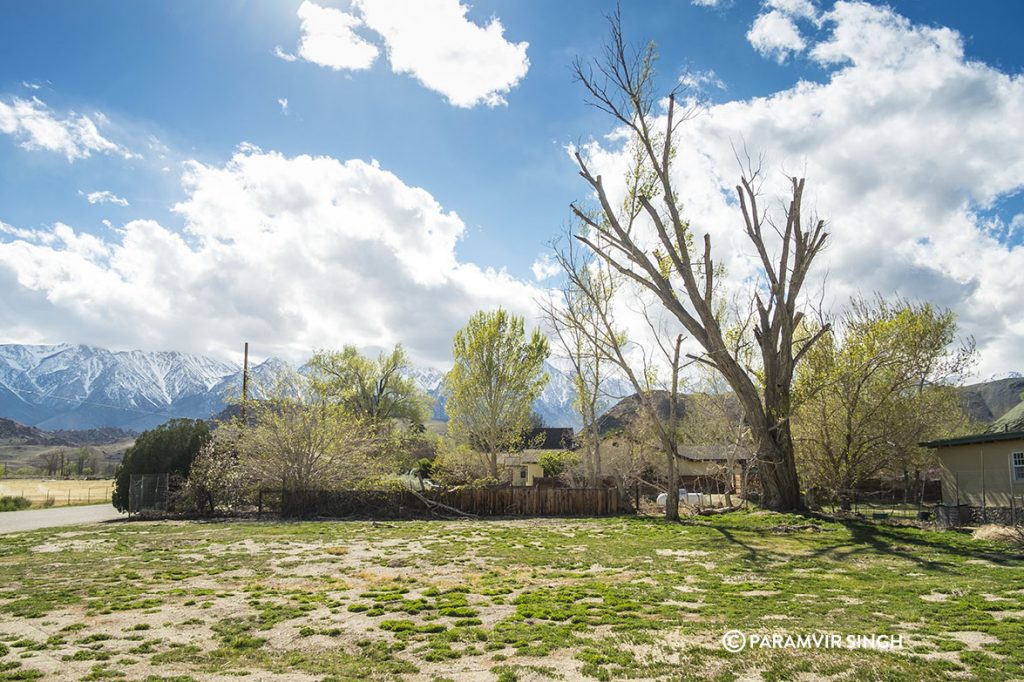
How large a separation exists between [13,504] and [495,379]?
79.3 feet

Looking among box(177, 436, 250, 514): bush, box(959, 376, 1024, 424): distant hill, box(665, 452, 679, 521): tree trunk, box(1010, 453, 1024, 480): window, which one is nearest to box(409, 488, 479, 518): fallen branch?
box(177, 436, 250, 514): bush

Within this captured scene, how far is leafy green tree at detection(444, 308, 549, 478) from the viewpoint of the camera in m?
33.3

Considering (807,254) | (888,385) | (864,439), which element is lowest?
(864,439)

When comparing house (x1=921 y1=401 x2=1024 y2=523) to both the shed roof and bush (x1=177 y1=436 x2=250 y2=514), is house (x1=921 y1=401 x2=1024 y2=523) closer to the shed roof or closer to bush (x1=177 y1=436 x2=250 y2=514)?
the shed roof

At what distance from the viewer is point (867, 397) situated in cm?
2438

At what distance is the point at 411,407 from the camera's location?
49688 millimetres

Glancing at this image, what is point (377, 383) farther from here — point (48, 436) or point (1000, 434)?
point (48, 436)

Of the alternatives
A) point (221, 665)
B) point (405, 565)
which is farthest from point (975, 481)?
point (221, 665)

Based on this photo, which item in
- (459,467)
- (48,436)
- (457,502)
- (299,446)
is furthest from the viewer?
(48,436)

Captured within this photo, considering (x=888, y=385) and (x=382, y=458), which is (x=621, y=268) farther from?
(x=382, y=458)

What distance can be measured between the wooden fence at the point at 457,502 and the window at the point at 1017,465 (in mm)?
12011

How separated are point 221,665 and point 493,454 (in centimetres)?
2679

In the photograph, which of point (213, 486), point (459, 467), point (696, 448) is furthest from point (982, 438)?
point (696, 448)

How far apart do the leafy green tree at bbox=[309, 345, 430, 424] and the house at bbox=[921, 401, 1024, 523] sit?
33804 mm
